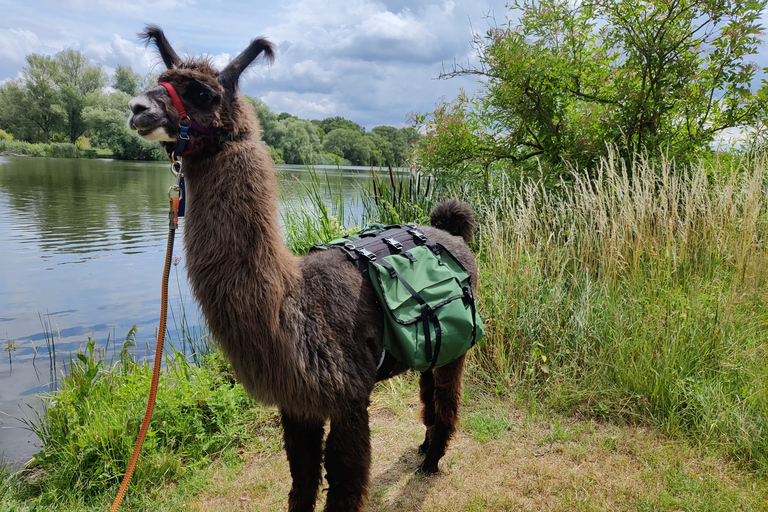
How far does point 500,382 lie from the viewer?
152 inches

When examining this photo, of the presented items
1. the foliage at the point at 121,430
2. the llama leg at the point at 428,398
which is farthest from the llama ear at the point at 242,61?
the foliage at the point at 121,430

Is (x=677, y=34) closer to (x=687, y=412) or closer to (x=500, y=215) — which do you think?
(x=500, y=215)

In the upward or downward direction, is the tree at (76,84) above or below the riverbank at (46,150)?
above

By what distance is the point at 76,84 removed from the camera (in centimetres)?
4091

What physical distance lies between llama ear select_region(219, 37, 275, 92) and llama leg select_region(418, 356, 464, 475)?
196 cm

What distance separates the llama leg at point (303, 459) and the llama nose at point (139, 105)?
146 cm

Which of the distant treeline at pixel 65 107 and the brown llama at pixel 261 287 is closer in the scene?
the brown llama at pixel 261 287

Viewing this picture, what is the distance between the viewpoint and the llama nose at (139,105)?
64.8 inches

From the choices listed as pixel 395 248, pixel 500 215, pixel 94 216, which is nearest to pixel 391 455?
pixel 395 248

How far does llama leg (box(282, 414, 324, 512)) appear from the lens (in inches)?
88.4

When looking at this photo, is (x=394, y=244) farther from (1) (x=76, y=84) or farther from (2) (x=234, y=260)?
(1) (x=76, y=84)

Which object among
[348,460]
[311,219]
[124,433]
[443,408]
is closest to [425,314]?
[348,460]

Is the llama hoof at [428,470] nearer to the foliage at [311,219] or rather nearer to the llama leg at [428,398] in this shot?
the llama leg at [428,398]

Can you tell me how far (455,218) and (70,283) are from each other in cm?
761
